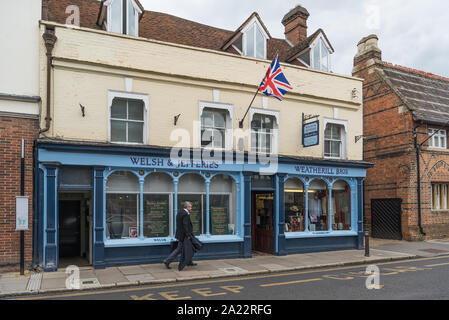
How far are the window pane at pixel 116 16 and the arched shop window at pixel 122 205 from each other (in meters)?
4.51

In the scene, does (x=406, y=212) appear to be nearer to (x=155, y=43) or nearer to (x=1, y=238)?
(x=155, y=43)

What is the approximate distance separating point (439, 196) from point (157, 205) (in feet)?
47.7

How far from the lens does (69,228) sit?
1350 centimetres

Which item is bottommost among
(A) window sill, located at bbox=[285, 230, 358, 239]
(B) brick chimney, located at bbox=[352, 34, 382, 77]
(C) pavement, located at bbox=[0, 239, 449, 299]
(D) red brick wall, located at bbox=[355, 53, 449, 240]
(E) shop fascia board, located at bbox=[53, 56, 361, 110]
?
(C) pavement, located at bbox=[0, 239, 449, 299]

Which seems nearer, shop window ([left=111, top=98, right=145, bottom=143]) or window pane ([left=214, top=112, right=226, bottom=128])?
shop window ([left=111, top=98, right=145, bottom=143])

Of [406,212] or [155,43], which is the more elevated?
[155,43]

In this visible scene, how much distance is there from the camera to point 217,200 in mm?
13586

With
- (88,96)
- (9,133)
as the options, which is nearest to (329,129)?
(88,96)

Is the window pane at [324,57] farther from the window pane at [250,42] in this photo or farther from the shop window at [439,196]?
the shop window at [439,196]

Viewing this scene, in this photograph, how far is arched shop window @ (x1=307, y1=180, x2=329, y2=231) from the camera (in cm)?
1536

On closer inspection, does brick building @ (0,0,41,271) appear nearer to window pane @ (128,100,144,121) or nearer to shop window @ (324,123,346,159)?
window pane @ (128,100,144,121)

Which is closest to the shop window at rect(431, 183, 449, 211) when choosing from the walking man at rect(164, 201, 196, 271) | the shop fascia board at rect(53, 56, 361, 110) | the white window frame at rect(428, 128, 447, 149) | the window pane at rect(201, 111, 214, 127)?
the white window frame at rect(428, 128, 447, 149)

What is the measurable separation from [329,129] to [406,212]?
6007mm
